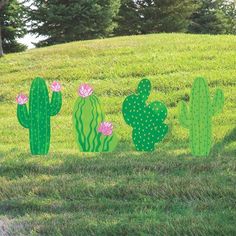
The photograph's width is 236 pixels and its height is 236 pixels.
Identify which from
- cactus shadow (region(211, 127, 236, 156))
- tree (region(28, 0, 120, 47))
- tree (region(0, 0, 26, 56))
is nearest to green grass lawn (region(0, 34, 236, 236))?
A: cactus shadow (region(211, 127, 236, 156))

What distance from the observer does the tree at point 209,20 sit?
3609 centimetres

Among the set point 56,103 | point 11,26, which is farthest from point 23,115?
point 11,26

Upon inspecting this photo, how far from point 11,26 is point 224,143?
21871 mm

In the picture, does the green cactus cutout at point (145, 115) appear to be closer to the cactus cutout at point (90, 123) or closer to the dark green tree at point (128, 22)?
the cactus cutout at point (90, 123)

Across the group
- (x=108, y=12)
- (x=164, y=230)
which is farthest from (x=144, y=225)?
(x=108, y=12)

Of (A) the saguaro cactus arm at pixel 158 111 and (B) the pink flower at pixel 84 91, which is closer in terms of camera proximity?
(A) the saguaro cactus arm at pixel 158 111

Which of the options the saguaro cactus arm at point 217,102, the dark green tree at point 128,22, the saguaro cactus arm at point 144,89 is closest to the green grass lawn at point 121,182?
the saguaro cactus arm at point 217,102

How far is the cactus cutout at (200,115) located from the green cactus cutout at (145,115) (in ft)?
0.93

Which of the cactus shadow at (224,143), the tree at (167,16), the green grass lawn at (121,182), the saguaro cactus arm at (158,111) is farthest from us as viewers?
the tree at (167,16)

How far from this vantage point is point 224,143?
24.9 ft

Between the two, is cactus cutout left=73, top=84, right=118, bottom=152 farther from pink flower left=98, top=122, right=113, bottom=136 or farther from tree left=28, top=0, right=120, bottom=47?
tree left=28, top=0, right=120, bottom=47

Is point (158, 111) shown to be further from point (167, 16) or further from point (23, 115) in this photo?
point (167, 16)

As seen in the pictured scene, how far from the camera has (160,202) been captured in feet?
16.1

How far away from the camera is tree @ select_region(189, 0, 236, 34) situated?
1421 inches
